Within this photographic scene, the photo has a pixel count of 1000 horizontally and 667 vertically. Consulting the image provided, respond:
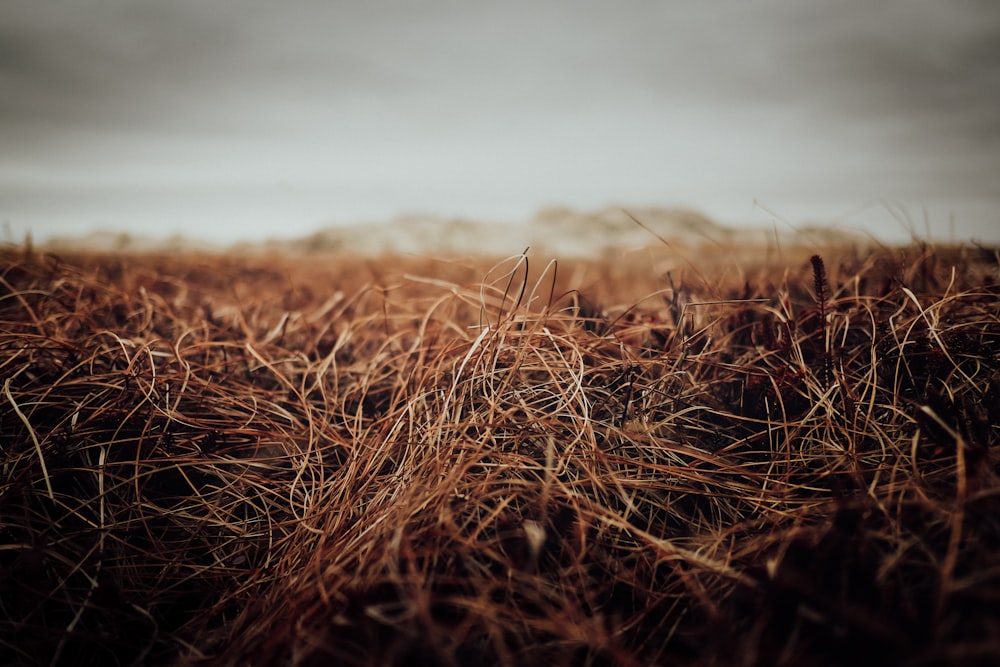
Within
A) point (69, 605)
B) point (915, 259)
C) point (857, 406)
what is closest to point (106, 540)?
point (69, 605)

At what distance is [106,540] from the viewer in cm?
75

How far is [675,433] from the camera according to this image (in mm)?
869

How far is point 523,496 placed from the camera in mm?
689

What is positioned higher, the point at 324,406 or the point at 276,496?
the point at 324,406

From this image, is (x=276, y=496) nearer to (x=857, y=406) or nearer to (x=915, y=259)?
(x=857, y=406)

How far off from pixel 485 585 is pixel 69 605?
623 millimetres

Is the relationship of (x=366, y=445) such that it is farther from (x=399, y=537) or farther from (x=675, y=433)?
(x=675, y=433)

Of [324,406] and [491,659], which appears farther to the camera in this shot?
[324,406]

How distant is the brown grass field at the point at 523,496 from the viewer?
507 millimetres

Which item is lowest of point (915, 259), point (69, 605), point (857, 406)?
point (69, 605)

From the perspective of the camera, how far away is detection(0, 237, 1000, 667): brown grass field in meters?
0.51

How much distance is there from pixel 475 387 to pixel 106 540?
25.6 inches

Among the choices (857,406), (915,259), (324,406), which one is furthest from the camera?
(915,259)

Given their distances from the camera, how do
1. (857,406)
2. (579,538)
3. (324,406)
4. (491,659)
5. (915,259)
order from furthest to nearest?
1. (915,259)
2. (324,406)
3. (857,406)
4. (579,538)
5. (491,659)
